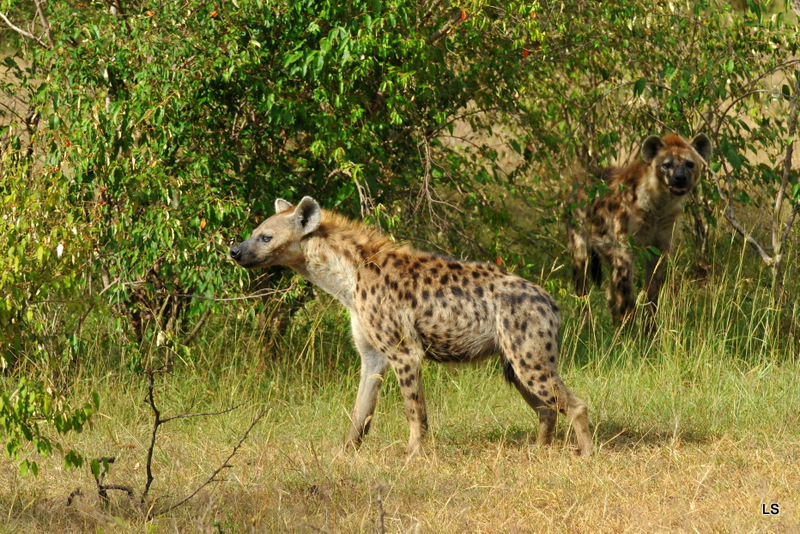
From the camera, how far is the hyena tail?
26.0 feet

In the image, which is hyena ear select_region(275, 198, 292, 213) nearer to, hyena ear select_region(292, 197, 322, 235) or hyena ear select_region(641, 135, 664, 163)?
hyena ear select_region(292, 197, 322, 235)

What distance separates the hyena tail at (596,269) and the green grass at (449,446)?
1.00 meters

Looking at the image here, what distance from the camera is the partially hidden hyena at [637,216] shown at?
7.11 meters

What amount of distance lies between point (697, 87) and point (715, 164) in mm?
485

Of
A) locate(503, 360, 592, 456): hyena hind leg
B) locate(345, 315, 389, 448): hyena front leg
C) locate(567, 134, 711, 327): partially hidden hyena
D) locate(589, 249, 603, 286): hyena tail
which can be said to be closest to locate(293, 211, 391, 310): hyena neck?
locate(345, 315, 389, 448): hyena front leg

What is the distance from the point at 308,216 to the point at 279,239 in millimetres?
176

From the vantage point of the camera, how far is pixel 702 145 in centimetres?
696

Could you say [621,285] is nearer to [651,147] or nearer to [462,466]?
[651,147]

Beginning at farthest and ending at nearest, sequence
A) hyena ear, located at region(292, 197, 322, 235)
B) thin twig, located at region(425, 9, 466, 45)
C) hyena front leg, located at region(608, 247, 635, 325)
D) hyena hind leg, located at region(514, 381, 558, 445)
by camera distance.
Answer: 1. hyena front leg, located at region(608, 247, 635, 325)
2. thin twig, located at region(425, 9, 466, 45)
3. hyena ear, located at region(292, 197, 322, 235)
4. hyena hind leg, located at region(514, 381, 558, 445)

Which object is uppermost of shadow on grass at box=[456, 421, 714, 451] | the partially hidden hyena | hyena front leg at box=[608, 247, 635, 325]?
the partially hidden hyena

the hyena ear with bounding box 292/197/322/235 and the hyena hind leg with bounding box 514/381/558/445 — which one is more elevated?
the hyena ear with bounding box 292/197/322/235

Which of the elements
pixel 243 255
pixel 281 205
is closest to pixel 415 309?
pixel 243 255

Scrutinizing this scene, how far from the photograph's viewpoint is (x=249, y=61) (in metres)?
5.19

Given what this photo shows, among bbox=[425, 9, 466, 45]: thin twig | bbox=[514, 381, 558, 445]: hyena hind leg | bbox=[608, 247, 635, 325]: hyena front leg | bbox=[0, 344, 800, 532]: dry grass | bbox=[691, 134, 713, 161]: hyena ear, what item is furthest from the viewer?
bbox=[608, 247, 635, 325]: hyena front leg
